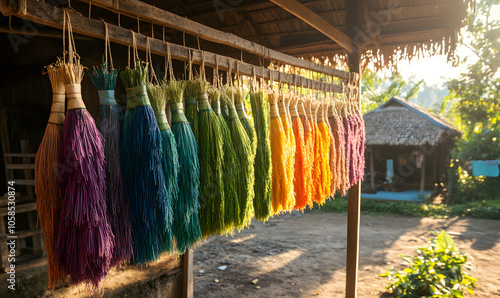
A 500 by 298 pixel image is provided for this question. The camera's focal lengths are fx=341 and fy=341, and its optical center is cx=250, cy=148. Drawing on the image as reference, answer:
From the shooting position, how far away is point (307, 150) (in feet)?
7.15

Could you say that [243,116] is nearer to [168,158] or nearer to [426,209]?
[168,158]

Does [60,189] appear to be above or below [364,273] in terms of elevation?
above

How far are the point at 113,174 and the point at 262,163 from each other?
32.1 inches

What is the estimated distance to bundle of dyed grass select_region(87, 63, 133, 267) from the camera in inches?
44.1

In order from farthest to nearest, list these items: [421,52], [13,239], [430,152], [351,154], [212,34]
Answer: [430,152] < [421,52] < [13,239] < [351,154] < [212,34]

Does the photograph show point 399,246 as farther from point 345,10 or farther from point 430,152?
point 430,152

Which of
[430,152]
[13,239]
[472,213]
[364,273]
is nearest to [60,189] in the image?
[13,239]

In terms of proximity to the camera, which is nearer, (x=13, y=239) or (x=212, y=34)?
(x=212, y=34)

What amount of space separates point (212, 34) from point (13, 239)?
8.82ft

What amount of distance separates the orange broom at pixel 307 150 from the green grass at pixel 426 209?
6.78m

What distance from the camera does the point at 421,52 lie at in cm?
404

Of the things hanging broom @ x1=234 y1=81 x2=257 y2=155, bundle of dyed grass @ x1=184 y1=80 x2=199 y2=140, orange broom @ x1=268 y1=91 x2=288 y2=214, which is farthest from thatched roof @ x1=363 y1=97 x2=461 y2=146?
bundle of dyed grass @ x1=184 y1=80 x2=199 y2=140

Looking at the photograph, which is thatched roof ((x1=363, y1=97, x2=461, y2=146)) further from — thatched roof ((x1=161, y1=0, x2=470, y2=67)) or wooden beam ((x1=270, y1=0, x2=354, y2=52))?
wooden beam ((x1=270, y1=0, x2=354, y2=52))

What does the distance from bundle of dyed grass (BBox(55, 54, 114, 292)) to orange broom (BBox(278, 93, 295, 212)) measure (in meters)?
1.06
